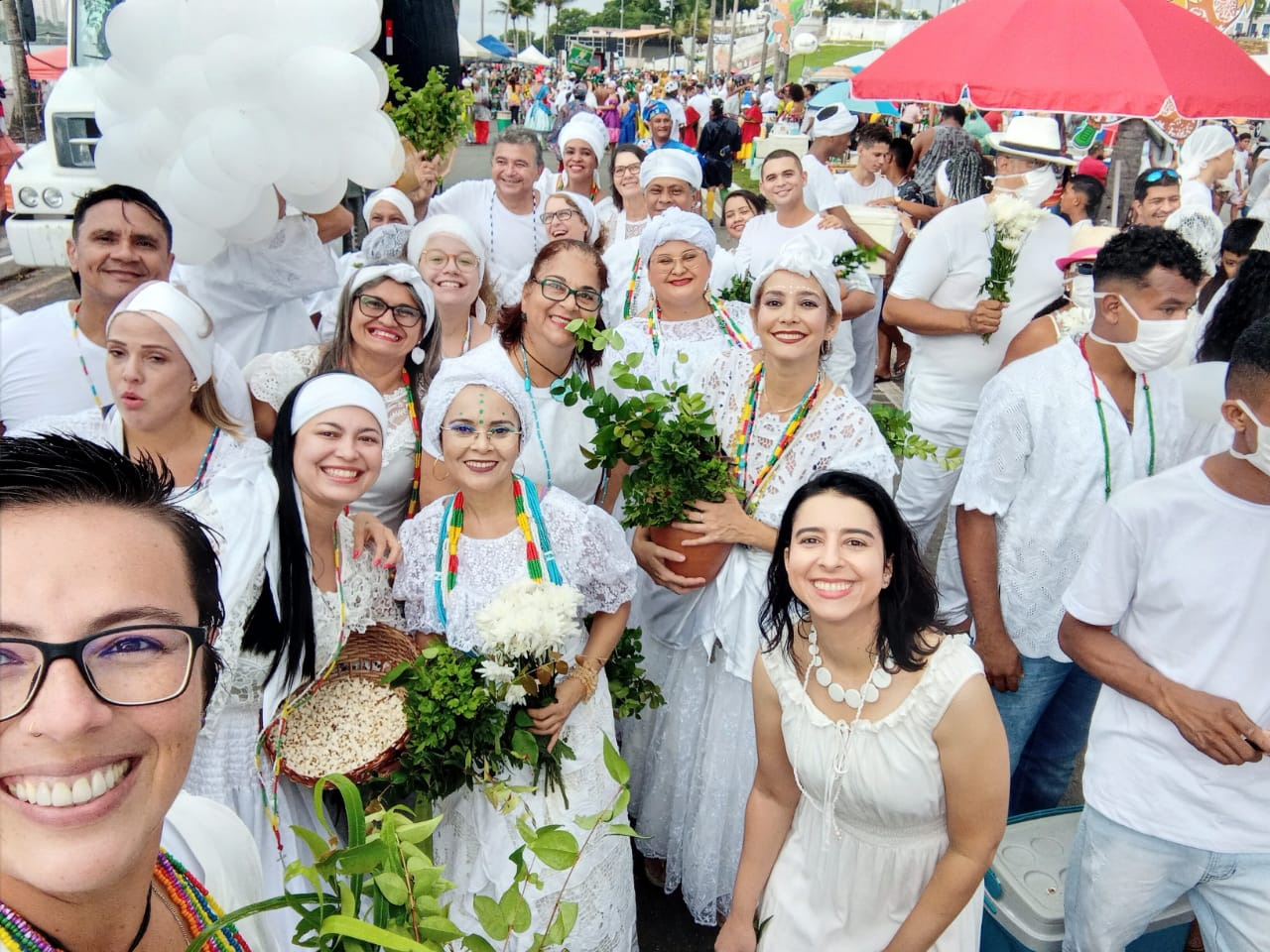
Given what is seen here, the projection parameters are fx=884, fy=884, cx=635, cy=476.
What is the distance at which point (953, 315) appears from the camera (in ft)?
14.8

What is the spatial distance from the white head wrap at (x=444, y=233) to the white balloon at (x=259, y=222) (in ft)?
2.39

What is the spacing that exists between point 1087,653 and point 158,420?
2.94m

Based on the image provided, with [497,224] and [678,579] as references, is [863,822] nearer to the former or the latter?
[678,579]

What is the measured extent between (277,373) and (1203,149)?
30.5 ft

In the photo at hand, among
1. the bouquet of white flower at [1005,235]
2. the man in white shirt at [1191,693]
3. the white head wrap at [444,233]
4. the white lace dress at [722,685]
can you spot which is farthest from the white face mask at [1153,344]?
the white head wrap at [444,233]

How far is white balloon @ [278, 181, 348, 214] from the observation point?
3.71 m

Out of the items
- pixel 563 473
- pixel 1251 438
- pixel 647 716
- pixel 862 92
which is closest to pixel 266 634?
pixel 563 473

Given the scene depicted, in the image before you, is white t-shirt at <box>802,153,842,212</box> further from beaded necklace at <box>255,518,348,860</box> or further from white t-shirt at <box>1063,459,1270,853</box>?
beaded necklace at <box>255,518,348,860</box>

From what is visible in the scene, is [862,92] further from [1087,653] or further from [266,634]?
[266,634]

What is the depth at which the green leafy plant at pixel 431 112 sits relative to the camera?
514 cm

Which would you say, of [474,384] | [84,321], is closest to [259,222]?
[84,321]

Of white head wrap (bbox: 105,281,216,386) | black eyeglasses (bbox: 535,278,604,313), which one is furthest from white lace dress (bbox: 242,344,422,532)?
black eyeglasses (bbox: 535,278,604,313)

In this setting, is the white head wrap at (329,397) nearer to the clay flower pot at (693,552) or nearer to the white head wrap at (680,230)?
the clay flower pot at (693,552)

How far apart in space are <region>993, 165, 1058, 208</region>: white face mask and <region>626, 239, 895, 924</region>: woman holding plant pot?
2.59 m
